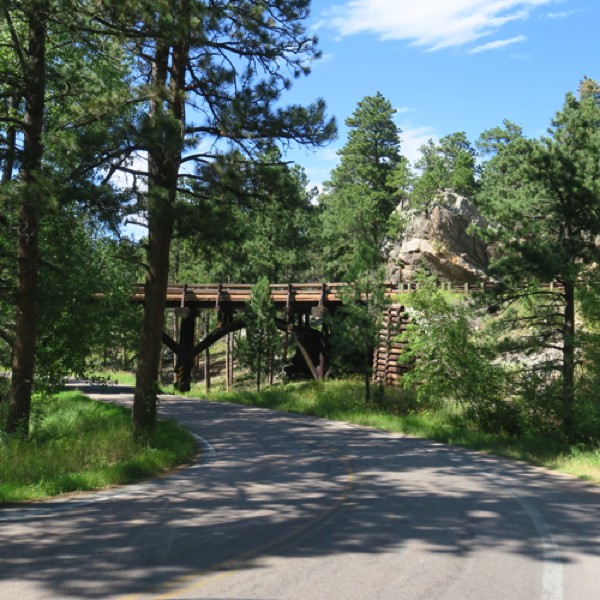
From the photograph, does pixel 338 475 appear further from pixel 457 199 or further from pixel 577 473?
pixel 457 199

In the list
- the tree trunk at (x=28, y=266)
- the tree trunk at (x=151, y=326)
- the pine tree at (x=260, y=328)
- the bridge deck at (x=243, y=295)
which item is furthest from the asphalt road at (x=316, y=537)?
the pine tree at (x=260, y=328)

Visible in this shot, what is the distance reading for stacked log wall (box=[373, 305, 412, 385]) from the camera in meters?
→ 23.8

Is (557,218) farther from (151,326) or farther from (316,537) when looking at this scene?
(316,537)

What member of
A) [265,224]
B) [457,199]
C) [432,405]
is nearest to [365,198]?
[457,199]

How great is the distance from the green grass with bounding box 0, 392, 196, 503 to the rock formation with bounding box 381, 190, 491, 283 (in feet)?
99.4

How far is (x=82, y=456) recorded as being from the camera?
35.3 feet

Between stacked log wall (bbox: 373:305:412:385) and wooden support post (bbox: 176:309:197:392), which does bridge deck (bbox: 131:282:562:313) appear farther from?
stacked log wall (bbox: 373:305:412:385)

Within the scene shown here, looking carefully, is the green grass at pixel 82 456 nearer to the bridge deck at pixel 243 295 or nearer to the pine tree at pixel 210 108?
the pine tree at pixel 210 108

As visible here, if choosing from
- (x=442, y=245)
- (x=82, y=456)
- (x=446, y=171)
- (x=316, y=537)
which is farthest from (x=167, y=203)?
(x=446, y=171)

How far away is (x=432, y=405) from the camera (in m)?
20.3

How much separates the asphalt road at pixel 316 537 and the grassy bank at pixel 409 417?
1.88 meters

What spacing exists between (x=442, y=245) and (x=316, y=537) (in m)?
37.9

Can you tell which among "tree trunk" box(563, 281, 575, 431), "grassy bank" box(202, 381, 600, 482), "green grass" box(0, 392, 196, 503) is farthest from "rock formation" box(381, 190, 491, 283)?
"green grass" box(0, 392, 196, 503)

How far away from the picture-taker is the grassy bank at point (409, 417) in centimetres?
1297
